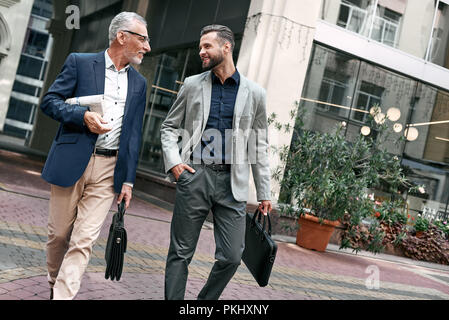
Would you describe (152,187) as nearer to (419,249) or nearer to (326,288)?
(419,249)

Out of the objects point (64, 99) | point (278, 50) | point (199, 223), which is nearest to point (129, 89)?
point (64, 99)

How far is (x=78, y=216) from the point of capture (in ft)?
10.0

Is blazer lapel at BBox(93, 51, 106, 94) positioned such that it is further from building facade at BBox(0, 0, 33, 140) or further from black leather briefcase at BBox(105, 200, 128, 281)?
building facade at BBox(0, 0, 33, 140)

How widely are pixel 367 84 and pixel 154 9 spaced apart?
729 cm

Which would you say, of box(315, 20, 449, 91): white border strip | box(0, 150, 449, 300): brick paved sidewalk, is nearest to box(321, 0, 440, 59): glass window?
box(315, 20, 449, 91): white border strip

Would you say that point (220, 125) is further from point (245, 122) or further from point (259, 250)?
point (259, 250)

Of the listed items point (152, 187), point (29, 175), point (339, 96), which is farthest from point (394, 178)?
point (29, 175)

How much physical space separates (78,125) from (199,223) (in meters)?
1.04

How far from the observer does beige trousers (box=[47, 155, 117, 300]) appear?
2.96 meters

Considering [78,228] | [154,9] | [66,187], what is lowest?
[78,228]

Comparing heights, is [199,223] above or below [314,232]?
above

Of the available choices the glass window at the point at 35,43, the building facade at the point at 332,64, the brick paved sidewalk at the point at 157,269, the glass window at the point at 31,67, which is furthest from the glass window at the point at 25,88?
the brick paved sidewalk at the point at 157,269

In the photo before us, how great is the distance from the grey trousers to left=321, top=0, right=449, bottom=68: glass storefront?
905 centimetres

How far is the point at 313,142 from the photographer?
8.87 metres
